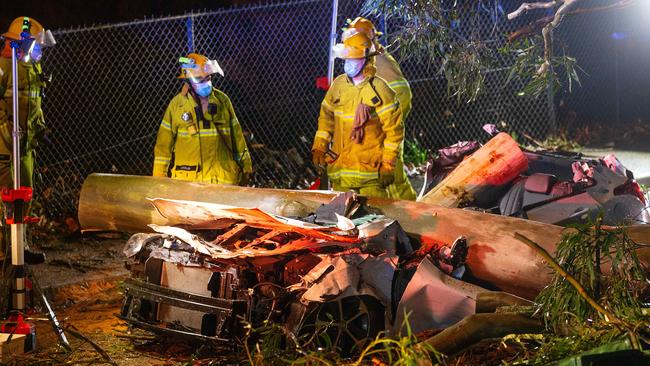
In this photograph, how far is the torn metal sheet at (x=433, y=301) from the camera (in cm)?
533

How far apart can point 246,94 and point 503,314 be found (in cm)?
881

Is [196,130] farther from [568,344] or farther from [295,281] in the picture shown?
[568,344]

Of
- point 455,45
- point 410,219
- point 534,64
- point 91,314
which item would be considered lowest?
point 91,314

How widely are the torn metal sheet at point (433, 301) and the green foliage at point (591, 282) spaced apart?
35.9 inches

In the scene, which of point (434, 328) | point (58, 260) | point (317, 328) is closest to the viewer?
point (317, 328)

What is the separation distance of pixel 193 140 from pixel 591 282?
475cm

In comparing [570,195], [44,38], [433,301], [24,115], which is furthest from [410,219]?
[24,115]

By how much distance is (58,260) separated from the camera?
8.27 m

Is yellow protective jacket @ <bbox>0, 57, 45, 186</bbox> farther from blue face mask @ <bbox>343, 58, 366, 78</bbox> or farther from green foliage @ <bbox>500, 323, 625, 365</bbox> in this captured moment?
green foliage @ <bbox>500, 323, 625, 365</bbox>

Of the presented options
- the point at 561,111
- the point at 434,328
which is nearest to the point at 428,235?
the point at 434,328

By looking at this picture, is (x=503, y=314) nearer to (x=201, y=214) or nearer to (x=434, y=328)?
(x=434, y=328)

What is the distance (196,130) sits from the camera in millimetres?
8086

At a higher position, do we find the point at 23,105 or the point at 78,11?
the point at 78,11

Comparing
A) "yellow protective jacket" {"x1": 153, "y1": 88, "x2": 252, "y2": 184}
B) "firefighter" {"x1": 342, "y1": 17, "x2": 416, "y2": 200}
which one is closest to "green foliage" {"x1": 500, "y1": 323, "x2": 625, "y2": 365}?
"firefighter" {"x1": 342, "y1": 17, "x2": 416, "y2": 200}
